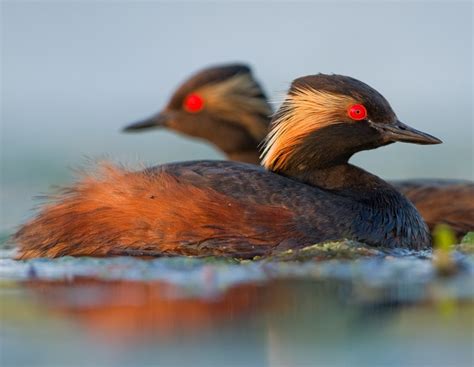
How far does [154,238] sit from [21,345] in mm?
2611

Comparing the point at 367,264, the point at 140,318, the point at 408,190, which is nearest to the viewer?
the point at 140,318

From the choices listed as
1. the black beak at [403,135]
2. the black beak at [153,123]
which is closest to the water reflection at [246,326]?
the black beak at [403,135]

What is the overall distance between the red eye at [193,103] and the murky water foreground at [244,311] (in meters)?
5.60

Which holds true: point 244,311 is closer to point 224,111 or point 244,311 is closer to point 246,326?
point 246,326

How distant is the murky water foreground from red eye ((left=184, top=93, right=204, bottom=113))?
5.60 m

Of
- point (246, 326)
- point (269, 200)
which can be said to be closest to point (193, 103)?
point (269, 200)

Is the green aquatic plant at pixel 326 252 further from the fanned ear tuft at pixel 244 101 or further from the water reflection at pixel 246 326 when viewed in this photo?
the fanned ear tuft at pixel 244 101

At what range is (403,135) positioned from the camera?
10.4m

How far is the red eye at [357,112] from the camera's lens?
1043 cm

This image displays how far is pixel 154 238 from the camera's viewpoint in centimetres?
968

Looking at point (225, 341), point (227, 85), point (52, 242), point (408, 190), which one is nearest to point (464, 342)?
point (225, 341)

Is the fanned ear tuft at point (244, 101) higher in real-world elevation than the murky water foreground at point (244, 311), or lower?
higher

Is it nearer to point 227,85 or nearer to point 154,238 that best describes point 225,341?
point 154,238

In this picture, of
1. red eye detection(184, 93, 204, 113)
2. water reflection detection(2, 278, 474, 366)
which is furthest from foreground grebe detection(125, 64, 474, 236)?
water reflection detection(2, 278, 474, 366)
